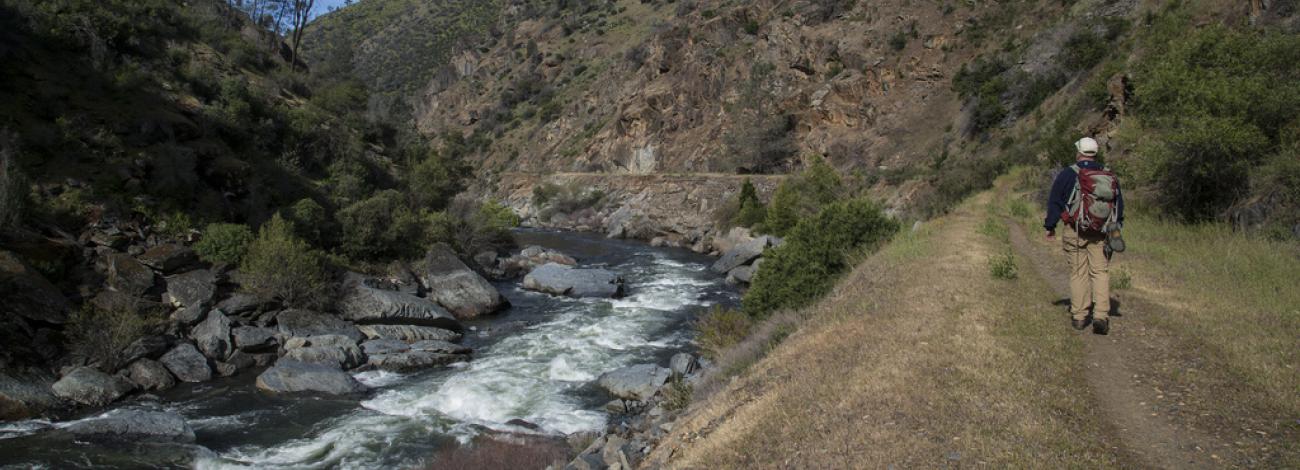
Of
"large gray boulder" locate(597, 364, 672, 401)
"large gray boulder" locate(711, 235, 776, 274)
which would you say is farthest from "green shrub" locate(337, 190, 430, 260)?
"large gray boulder" locate(597, 364, 672, 401)

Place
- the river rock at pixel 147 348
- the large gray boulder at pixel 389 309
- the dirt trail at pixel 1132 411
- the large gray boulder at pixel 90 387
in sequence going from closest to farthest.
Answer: the dirt trail at pixel 1132 411 < the large gray boulder at pixel 90 387 < the river rock at pixel 147 348 < the large gray boulder at pixel 389 309

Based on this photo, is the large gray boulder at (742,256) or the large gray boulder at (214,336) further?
the large gray boulder at (742,256)

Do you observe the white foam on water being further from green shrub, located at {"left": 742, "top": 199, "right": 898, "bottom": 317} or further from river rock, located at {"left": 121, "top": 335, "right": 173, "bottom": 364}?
river rock, located at {"left": 121, "top": 335, "right": 173, "bottom": 364}

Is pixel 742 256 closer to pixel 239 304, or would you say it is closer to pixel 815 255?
pixel 815 255

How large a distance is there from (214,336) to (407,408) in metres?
6.19

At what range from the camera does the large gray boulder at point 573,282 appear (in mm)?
25672

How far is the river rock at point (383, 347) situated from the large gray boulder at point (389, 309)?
2529 mm

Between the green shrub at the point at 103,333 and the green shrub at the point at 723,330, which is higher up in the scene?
the green shrub at the point at 103,333

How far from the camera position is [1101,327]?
7371mm

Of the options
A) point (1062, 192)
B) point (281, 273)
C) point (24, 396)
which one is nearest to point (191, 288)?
point (281, 273)

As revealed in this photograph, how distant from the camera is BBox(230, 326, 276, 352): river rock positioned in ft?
52.2

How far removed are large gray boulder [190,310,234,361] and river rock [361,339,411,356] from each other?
2930mm

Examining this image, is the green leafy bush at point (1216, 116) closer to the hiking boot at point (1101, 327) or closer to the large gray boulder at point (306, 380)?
the hiking boot at point (1101, 327)

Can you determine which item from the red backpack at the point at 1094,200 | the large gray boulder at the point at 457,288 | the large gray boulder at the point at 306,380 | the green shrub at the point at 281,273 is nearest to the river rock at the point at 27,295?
the green shrub at the point at 281,273
